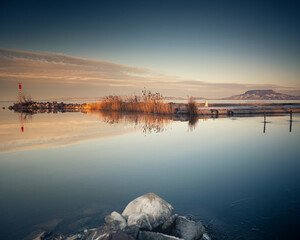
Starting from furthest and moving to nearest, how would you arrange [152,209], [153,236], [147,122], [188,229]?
[147,122]
[152,209]
[188,229]
[153,236]

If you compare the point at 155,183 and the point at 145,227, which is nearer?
the point at 145,227

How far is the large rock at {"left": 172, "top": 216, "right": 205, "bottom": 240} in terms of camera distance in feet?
10.2

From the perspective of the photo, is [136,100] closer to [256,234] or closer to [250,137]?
[250,137]

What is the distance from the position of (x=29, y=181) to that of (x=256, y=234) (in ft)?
16.1

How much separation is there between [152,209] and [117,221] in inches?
22.3

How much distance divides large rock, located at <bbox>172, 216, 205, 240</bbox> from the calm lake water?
0.31m

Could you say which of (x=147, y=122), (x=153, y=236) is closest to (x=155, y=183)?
(x=153, y=236)

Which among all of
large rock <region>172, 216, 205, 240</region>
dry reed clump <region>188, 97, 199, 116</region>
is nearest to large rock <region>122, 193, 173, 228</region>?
large rock <region>172, 216, 205, 240</region>

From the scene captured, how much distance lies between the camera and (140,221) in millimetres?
3203

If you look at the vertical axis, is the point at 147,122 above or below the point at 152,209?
above

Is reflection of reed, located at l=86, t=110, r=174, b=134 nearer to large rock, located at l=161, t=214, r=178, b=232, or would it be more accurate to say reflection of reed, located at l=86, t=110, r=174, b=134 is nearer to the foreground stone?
the foreground stone

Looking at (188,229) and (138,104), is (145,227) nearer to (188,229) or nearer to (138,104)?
(188,229)

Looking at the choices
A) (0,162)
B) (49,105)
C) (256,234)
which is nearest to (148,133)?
(0,162)

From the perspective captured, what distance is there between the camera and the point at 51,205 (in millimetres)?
4043
